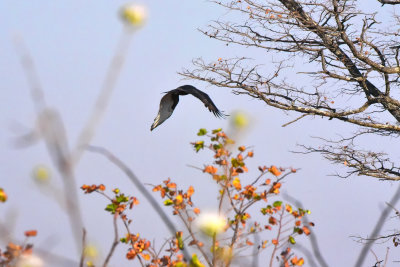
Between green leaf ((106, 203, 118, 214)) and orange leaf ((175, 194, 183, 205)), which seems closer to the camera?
green leaf ((106, 203, 118, 214))

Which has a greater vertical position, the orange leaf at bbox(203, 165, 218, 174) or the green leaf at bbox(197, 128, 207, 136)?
the green leaf at bbox(197, 128, 207, 136)

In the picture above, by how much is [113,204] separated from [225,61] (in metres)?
6.63

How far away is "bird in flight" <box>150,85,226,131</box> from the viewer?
5.38m

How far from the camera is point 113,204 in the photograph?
9.86ft

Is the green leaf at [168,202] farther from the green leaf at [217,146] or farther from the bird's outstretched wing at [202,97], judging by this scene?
the bird's outstretched wing at [202,97]

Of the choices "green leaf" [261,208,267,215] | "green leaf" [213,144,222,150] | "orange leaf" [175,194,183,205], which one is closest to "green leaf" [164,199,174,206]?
"orange leaf" [175,194,183,205]

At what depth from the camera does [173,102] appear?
5.57 m

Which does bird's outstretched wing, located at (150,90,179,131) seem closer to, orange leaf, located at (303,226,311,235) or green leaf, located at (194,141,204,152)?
green leaf, located at (194,141,204,152)

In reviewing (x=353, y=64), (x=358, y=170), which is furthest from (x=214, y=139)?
(x=358, y=170)

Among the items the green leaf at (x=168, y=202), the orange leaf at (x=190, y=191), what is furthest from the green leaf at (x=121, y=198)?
the orange leaf at (x=190, y=191)

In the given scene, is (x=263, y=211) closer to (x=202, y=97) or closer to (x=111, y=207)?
(x=111, y=207)

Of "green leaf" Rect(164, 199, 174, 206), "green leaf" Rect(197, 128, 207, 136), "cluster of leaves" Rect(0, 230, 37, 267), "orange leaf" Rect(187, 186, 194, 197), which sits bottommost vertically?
"cluster of leaves" Rect(0, 230, 37, 267)

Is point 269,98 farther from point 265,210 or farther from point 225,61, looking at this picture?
point 265,210

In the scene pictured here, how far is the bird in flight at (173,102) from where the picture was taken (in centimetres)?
538
